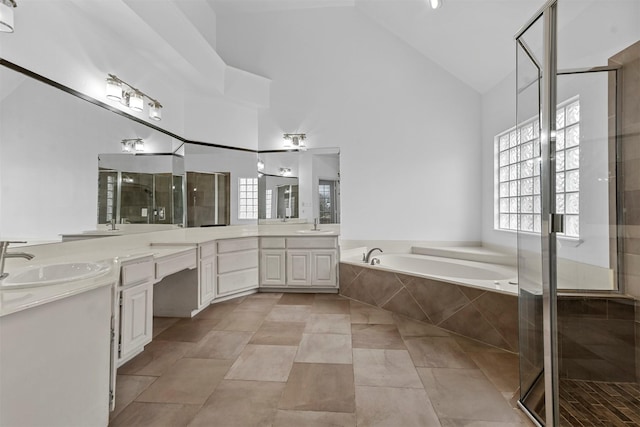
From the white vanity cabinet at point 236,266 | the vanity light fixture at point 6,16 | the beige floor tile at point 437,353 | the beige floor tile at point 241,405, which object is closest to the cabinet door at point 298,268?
the white vanity cabinet at point 236,266

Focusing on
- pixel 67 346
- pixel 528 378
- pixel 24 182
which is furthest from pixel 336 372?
pixel 24 182

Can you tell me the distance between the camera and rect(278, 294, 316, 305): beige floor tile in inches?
134

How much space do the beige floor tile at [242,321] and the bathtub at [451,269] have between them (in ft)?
4.06

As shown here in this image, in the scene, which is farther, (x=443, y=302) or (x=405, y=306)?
(x=405, y=306)

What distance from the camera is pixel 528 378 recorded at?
1577 mm

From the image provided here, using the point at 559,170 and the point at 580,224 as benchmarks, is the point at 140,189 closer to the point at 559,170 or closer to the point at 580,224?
the point at 559,170

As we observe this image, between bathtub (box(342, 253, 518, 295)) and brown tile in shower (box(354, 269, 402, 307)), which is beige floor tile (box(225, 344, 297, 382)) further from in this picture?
bathtub (box(342, 253, 518, 295))

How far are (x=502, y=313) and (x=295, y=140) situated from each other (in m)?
3.09

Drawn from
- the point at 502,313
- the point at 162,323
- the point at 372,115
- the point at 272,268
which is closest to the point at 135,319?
the point at 162,323

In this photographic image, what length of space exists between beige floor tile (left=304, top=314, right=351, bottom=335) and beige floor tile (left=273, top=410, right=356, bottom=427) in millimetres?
1030

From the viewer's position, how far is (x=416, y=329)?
262cm

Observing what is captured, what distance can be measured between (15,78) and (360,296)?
325 centimetres

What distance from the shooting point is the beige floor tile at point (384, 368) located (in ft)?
5.94

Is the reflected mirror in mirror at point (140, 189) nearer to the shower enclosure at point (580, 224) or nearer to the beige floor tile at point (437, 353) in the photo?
the beige floor tile at point (437, 353)
